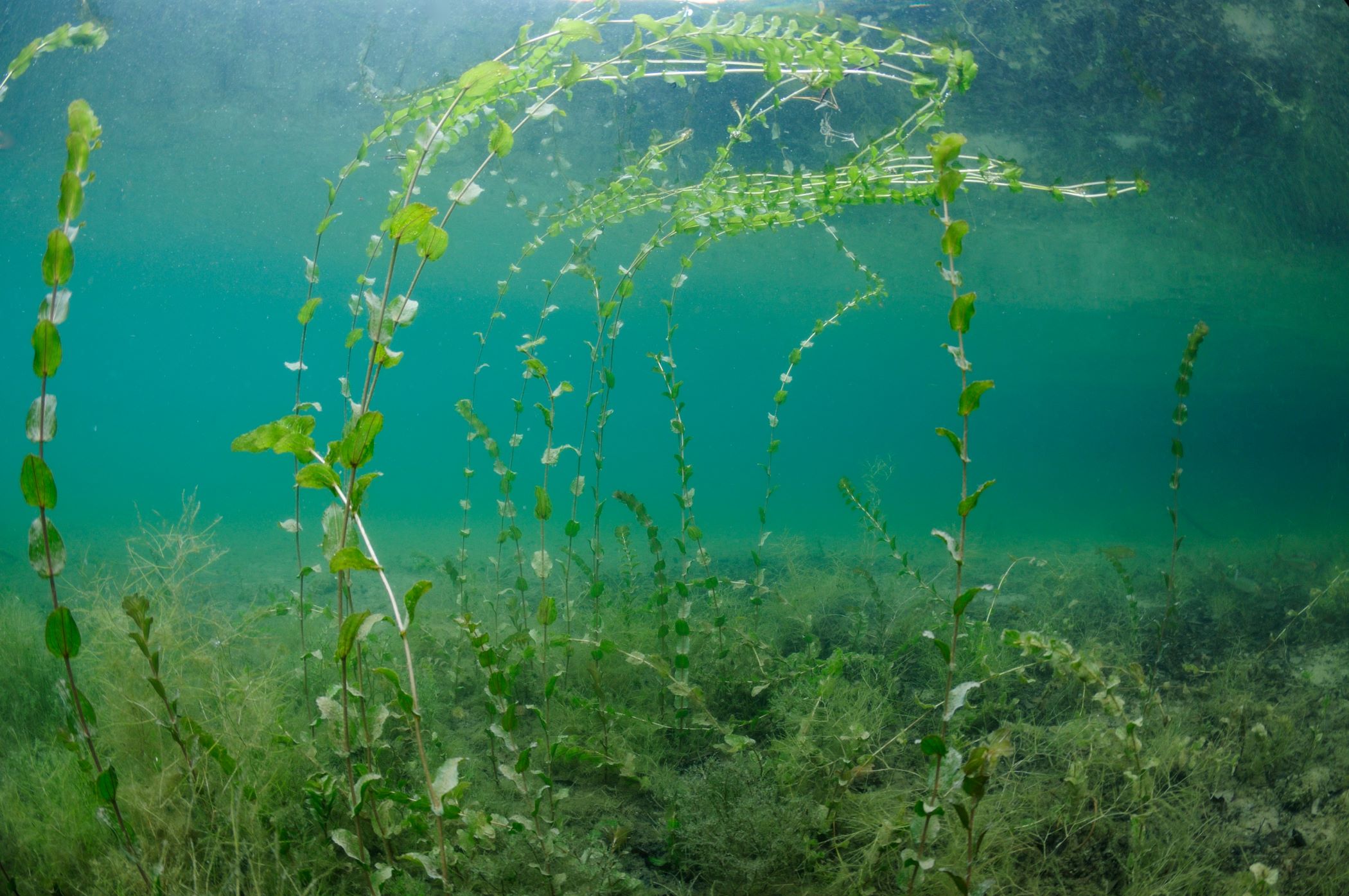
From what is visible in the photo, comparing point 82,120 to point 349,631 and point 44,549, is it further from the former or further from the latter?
point 349,631

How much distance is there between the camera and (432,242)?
1.69 metres

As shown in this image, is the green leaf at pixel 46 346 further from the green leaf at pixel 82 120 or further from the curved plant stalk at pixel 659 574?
the curved plant stalk at pixel 659 574

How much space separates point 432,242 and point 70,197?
2.60 feet

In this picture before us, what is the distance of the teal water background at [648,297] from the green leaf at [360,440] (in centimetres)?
322

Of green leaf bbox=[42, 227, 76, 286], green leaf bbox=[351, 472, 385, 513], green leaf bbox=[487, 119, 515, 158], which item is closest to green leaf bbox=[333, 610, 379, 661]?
green leaf bbox=[351, 472, 385, 513]

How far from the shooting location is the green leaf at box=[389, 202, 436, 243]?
5.06 feet

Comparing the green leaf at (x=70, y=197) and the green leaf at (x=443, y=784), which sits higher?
the green leaf at (x=70, y=197)

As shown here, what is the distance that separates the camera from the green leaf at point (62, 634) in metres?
1.77

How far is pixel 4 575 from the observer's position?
9.62 m

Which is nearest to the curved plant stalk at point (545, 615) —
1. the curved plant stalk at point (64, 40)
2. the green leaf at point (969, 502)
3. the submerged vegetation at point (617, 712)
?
the submerged vegetation at point (617, 712)

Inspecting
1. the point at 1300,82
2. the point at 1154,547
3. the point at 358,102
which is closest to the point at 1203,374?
the point at 1154,547

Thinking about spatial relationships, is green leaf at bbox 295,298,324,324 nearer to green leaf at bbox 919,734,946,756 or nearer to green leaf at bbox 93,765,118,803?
green leaf at bbox 93,765,118,803

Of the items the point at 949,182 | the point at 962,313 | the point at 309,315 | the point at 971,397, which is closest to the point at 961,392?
the point at 971,397

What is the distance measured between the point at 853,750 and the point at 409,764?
1.81 meters
